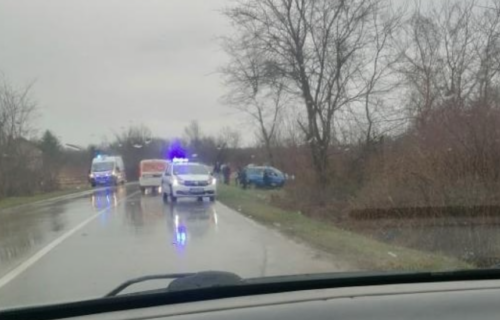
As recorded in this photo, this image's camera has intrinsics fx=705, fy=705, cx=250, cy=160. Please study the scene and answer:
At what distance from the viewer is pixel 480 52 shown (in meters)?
23.9

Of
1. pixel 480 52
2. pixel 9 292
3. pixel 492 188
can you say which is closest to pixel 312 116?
pixel 480 52

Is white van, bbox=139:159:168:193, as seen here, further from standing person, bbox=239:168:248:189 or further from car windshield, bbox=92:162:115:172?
car windshield, bbox=92:162:115:172

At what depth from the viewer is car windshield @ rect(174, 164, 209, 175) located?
3092 centimetres

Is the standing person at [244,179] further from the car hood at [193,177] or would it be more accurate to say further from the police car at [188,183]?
the car hood at [193,177]

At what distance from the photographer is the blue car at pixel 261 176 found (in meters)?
42.6

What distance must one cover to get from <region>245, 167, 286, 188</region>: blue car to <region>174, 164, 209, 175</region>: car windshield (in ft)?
33.7

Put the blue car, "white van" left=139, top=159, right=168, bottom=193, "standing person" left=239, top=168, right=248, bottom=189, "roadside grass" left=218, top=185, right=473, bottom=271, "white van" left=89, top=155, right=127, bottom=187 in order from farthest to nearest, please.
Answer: "white van" left=89, top=155, right=127, bottom=187 < "standing person" left=239, top=168, right=248, bottom=189 < "white van" left=139, top=159, right=168, bottom=193 < the blue car < "roadside grass" left=218, top=185, right=473, bottom=271

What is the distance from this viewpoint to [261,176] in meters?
45.2

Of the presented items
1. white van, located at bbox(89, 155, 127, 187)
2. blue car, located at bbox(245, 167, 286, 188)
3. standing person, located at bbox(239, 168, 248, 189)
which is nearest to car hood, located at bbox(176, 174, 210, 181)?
blue car, located at bbox(245, 167, 286, 188)

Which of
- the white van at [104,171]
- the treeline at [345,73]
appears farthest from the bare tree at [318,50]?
the white van at [104,171]

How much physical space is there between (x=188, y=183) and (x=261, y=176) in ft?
50.5

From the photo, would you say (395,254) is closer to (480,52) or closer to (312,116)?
(480,52)

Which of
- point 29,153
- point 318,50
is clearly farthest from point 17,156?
point 318,50

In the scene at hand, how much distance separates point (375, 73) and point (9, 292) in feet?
66.7
